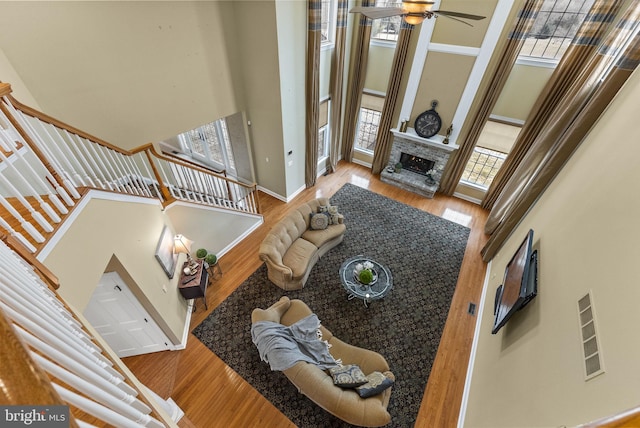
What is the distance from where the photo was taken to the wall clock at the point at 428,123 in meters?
6.23

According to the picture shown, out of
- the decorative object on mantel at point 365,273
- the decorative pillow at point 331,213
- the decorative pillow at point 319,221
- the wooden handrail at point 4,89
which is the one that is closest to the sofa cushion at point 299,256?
the decorative pillow at point 319,221

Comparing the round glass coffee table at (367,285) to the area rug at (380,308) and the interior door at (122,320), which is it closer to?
the area rug at (380,308)

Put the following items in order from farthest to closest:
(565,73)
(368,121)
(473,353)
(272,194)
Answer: (368,121), (272,194), (565,73), (473,353)

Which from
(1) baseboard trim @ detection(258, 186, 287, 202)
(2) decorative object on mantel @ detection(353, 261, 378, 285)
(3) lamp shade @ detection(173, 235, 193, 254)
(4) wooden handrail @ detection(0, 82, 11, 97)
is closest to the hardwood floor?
(3) lamp shade @ detection(173, 235, 193, 254)

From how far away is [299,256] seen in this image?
4773 mm

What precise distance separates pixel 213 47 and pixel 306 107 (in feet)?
6.95

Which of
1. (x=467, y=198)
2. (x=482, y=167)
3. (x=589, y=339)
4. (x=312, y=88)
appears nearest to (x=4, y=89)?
(x=589, y=339)

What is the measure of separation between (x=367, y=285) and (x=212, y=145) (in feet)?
20.1

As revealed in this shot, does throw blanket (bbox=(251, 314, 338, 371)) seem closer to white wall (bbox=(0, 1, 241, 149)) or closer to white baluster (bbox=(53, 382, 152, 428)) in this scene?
white baluster (bbox=(53, 382, 152, 428))

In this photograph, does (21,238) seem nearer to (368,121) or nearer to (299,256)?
(299,256)

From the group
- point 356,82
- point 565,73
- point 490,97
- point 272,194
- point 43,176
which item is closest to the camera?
point 43,176

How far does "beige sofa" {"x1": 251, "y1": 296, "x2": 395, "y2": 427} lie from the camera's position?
2.84 m

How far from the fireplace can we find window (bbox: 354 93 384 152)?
103 cm

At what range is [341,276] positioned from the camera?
4523 millimetres
